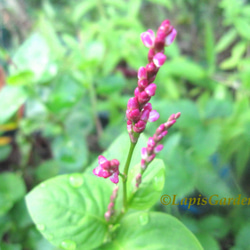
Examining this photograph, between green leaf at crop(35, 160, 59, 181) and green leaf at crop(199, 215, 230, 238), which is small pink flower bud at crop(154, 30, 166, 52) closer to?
green leaf at crop(199, 215, 230, 238)

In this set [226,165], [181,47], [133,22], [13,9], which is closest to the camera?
[226,165]

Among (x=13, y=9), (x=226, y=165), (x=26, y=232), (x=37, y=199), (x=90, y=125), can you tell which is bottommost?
(x=226, y=165)

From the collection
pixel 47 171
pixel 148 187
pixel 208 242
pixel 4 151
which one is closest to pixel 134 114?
pixel 148 187

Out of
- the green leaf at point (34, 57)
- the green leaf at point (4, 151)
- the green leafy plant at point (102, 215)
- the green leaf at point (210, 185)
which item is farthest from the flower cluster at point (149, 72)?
the green leaf at point (4, 151)

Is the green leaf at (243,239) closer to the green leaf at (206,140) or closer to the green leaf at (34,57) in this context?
the green leaf at (206,140)

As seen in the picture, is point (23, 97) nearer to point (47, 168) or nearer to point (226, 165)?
point (47, 168)

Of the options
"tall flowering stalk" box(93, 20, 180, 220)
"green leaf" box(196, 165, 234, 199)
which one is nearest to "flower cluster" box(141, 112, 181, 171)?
"tall flowering stalk" box(93, 20, 180, 220)

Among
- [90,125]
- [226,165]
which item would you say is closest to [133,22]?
[90,125]
